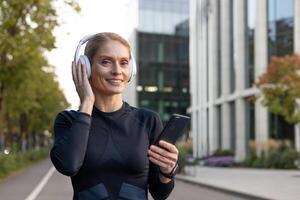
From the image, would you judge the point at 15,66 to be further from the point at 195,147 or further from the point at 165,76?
the point at 165,76

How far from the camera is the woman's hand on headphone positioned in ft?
8.14

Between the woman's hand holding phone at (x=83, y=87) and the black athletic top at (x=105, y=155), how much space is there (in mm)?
47

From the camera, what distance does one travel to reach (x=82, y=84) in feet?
8.25

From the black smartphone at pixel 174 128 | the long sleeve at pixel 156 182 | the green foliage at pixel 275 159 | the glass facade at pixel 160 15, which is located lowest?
the green foliage at pixel 275 159

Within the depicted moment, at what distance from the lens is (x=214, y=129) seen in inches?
2045

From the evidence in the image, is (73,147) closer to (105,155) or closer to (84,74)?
(105,155)

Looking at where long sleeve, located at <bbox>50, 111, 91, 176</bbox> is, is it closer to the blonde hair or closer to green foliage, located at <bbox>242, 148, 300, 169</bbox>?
the blonde hair

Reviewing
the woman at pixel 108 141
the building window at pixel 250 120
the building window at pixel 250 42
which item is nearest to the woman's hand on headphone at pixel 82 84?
the woman at pixel 108 141

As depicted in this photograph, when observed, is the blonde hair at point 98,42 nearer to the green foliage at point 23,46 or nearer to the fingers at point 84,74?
the fingers at point 84,74

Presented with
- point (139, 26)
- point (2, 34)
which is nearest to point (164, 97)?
point (139, 26)

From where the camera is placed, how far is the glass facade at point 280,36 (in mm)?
37688

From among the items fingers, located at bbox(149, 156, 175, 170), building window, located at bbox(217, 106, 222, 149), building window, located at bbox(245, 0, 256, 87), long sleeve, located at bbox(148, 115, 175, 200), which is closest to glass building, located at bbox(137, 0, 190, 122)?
building window, located at bbox(217, 106, 222, 149)

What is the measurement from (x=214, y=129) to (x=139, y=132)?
163ft

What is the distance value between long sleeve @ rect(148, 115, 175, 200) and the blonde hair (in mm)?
380
